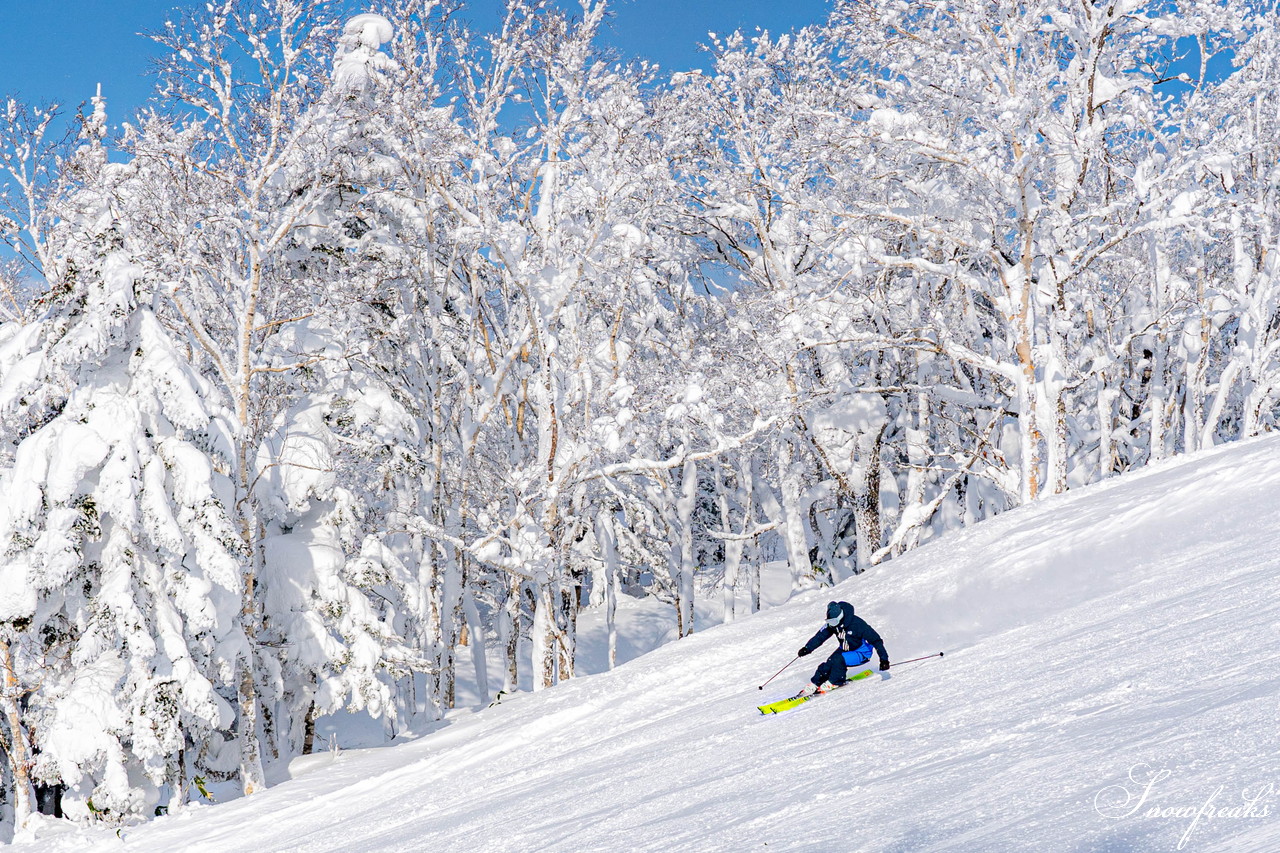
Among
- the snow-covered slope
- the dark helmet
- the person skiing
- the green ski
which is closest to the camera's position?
the snow-covered slope

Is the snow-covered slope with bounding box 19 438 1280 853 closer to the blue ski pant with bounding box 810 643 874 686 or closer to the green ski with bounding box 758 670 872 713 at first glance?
the green ski with bounding box 758 670 872 713

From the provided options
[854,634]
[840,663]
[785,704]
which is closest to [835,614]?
[854,634]

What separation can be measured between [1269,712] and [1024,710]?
1.48m

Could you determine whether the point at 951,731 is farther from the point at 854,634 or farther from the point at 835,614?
the point at 835,614

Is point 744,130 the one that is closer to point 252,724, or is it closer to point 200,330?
point 200,330

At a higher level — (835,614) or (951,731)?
(835,614)

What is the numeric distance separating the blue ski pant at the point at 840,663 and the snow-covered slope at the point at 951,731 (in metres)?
0.33

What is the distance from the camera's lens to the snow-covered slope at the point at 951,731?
3.64 meters

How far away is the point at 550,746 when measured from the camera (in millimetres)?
10023

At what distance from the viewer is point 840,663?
900 centimetres

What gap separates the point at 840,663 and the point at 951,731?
152 inches

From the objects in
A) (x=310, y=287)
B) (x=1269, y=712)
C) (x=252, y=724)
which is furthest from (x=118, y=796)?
(x=1269, y=712)

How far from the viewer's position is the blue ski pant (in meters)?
8.89

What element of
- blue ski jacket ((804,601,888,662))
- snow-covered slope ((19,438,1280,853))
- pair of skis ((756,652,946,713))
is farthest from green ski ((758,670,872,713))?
blue ski jacket ((804,601,888,662))
